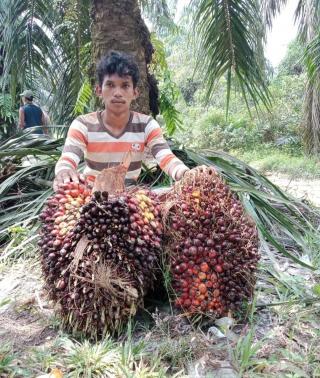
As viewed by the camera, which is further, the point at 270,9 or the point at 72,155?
the point at 270,9

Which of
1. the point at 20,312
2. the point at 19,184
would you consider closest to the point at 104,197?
the point at 20,312

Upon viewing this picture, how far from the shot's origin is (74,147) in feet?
7.25

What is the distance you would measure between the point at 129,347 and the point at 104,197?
21.5 inches

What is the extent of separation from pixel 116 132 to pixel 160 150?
0.25 m

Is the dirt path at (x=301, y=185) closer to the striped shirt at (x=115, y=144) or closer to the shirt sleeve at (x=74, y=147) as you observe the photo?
the striped shirt at (x=115, y=144)

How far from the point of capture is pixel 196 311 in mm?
1755

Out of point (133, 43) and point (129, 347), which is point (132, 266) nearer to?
point (129, 347)

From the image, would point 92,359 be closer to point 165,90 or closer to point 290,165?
point 165,90

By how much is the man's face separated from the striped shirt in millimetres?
121

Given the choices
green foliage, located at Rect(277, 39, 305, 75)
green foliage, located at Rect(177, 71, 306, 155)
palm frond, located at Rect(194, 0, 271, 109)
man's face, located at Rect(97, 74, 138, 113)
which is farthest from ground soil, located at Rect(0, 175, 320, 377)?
green foliage, located at Rect(277, 39, 305, 75)

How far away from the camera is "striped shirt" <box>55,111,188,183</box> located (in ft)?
7.38

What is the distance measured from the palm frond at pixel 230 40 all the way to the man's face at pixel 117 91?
1449mm

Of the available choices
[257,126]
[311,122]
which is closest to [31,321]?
[311,122]

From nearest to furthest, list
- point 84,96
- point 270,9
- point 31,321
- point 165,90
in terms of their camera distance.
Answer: point 31,321 → point 84,96 → point 165,90 → point 270,9
